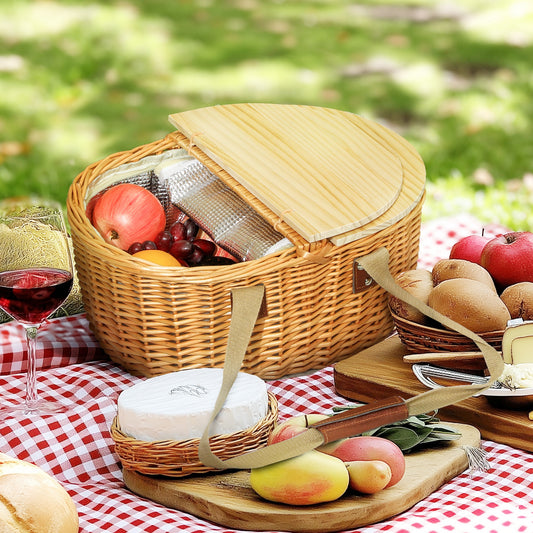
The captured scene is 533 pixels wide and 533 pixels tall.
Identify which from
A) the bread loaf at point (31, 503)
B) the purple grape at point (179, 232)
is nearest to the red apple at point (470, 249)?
the purple grape at point (179, 232)

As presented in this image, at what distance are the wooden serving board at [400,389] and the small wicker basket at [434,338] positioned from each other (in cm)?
6

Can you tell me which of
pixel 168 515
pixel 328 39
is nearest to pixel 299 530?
pixel 168 515

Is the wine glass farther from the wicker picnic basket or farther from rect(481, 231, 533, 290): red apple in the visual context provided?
rect(481, 231, 533, 290): red apple

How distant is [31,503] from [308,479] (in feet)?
1.24

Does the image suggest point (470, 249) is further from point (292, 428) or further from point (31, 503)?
point (31, 503)

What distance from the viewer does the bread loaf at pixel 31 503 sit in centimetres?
121

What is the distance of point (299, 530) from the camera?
1338 millimetres

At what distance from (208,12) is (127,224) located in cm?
339

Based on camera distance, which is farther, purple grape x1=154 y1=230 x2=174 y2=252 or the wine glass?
purple grape x1=154 y1=230 x2=174 y2=252

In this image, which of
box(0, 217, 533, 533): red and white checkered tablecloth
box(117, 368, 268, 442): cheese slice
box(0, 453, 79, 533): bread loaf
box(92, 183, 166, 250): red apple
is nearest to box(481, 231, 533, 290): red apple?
box(0, 217, 533, 533): red and white checkered tablecloth

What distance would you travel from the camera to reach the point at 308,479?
4.33 ft

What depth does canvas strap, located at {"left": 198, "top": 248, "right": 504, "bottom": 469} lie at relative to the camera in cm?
135

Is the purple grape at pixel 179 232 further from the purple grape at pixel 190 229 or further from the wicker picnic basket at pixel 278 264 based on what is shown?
the wicker picnic basket at pixel 278 264

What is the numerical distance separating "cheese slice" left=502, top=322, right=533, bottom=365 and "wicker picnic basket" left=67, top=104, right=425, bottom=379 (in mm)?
381
